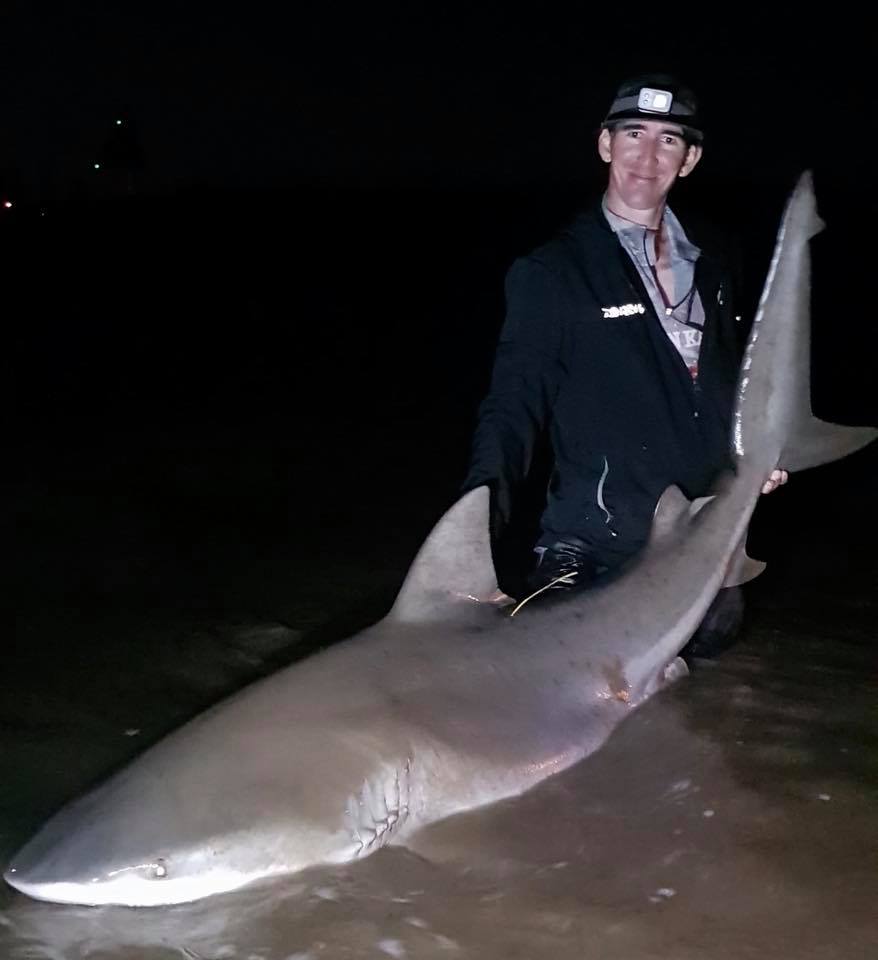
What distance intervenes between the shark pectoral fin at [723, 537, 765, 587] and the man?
0.95 ft

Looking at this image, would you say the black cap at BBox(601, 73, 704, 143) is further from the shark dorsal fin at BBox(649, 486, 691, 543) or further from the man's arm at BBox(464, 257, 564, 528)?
the shark dorsal fin at BBox(649, 486, 691, 543)

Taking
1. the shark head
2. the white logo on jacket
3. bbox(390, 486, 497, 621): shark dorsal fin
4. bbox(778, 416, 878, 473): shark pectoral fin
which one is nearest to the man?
the white logo on jacket

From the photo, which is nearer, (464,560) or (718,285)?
(464,560)

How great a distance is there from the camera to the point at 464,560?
11.7ft

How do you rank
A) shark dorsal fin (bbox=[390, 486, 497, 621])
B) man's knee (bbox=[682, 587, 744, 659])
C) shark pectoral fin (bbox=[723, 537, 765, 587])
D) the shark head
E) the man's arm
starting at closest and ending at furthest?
the shark head < shark dorsal fin (bbox=[390, 486, 497, 621]) < the man's arm < shark pectoral fin (bbox=[723, 537, 765, 587]) < man's knee (bbox=[682, 587, 744, 659])

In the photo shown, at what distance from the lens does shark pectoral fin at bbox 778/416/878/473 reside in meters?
4.18

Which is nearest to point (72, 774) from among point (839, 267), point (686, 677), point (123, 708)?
point (123, 708)

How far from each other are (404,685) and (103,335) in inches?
527

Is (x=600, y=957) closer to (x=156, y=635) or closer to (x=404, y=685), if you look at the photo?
(x=404, y=685)

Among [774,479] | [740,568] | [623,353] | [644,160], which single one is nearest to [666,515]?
[740,568]

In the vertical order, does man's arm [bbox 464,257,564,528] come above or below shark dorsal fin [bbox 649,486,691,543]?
above

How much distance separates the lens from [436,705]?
3279mm

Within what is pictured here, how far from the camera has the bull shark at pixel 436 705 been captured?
266 cm

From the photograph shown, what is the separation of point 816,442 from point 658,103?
1401mm
